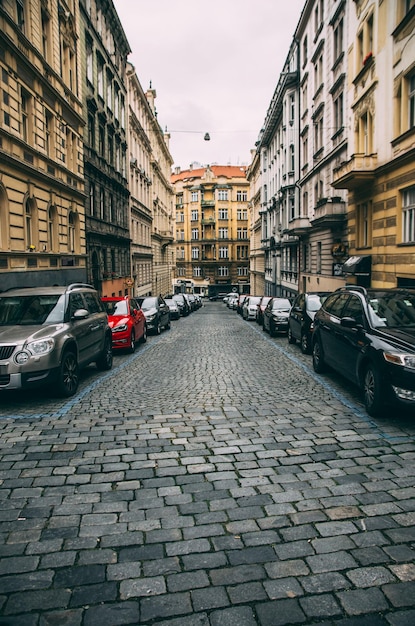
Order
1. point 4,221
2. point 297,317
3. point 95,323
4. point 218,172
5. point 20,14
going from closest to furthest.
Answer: point 95,323
point 297,317
point 4,221
point 20,14
point 218,172

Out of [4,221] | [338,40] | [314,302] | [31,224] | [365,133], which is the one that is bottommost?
[314,302]

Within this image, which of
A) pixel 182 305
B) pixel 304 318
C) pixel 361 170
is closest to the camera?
pixel 304 318

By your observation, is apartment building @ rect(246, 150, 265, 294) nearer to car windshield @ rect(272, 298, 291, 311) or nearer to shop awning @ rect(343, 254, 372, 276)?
car windshield @ rect(272, 298, 291, 311)

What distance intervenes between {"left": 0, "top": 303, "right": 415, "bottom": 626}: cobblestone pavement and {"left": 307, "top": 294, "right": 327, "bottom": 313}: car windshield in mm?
6086

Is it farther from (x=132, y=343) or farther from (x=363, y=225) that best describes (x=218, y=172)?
(x=132, y=343)

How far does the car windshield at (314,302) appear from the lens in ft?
43.4

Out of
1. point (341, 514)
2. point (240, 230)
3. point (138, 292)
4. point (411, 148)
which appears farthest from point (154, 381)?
point (240, 230)

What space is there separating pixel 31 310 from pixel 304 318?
696 cm

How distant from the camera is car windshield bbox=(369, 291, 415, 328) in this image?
702 cm

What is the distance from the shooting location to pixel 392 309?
7332mm

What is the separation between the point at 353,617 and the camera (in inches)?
107

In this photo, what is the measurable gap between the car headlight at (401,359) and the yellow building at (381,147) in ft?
26.8

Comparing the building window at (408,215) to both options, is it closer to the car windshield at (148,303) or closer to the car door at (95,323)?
the car door at (95,323)

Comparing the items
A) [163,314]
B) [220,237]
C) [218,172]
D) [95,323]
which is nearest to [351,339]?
[95,323]
